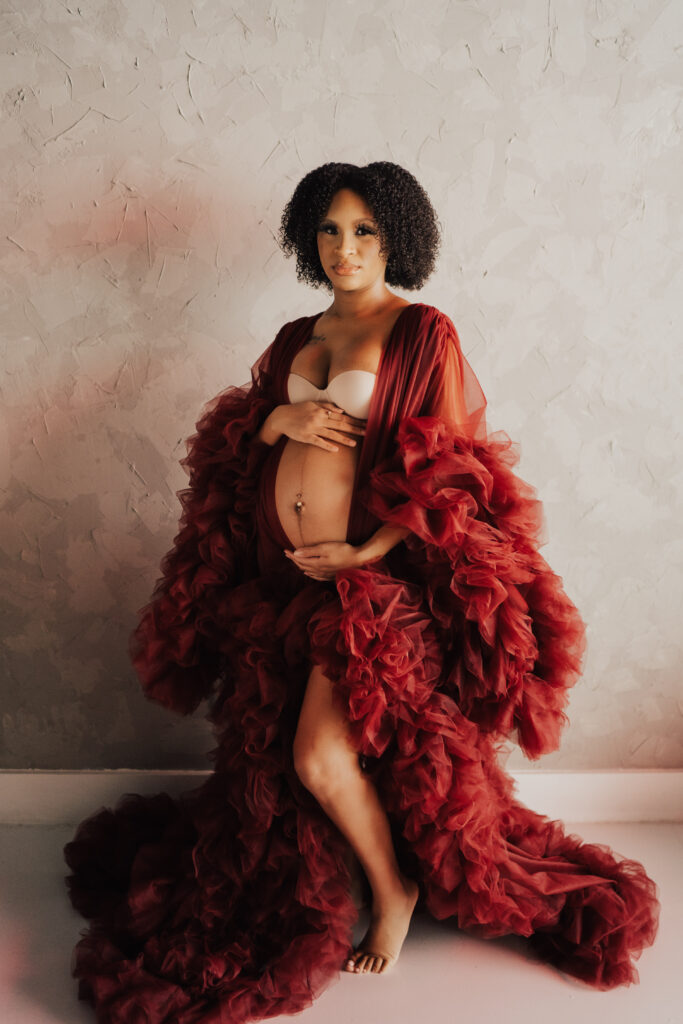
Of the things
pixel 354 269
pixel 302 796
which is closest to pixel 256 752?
pixel 302 796

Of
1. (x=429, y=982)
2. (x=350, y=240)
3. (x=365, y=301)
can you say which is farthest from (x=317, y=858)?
(x=350, y=240)

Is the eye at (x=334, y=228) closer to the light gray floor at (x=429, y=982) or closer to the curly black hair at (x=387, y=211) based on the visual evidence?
the curly black hair at (x=387, y=211)

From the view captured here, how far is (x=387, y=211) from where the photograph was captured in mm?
1942

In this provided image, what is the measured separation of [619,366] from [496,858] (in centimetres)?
134

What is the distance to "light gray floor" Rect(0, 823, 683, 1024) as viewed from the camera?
6.12ft

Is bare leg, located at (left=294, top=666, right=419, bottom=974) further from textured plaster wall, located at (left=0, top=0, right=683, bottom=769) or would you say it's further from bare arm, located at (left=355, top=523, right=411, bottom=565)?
textured plaster wall, located at (left=0, top=0, right=683, bottom=769)

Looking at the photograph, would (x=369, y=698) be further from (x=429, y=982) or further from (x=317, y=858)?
(x=429, y=982)

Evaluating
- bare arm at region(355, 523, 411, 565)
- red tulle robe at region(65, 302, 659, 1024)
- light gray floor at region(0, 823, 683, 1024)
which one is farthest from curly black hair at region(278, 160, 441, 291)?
light gray floor at region(0, 823, 683, 1024)

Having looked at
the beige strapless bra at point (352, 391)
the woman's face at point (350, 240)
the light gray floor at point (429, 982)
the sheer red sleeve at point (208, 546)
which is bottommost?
the light gray floor at point (429, 982)

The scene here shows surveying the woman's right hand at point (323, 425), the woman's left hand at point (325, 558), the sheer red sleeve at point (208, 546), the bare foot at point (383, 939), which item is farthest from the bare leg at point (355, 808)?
the woman's right hand at point (323, 425)

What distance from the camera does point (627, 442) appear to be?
8.33 ft

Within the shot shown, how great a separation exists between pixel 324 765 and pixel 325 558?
44 centimetres

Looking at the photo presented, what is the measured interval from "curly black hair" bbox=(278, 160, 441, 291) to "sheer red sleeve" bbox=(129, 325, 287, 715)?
293 millimetres

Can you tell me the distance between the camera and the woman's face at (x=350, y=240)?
195cm
